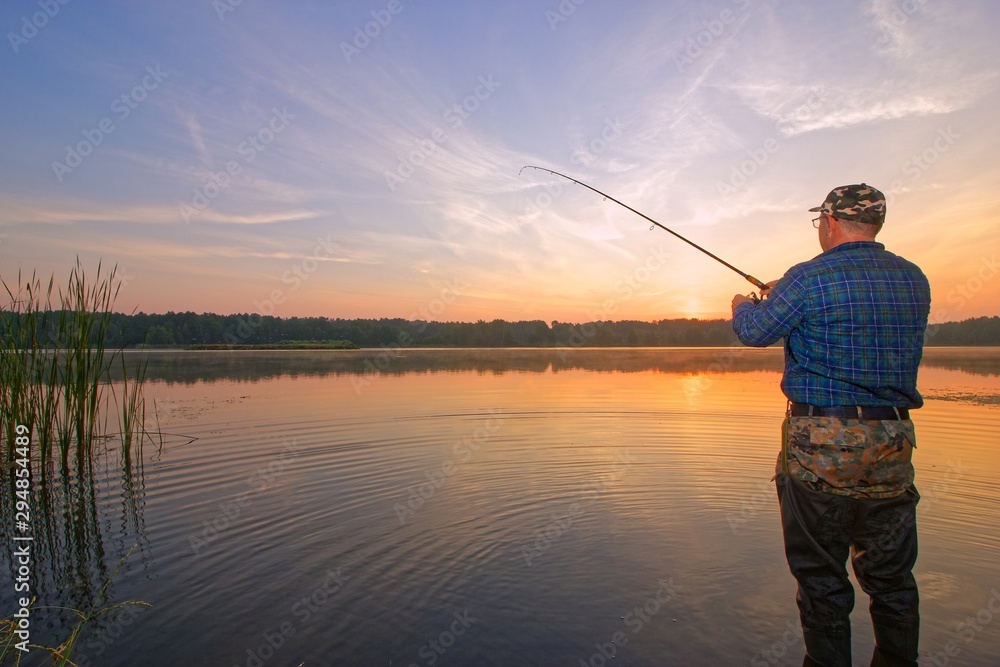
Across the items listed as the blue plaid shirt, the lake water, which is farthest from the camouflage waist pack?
the lake water

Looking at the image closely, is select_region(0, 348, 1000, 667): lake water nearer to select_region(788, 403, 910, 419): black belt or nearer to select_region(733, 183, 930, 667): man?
select_region(733, 183, 930, 667): man

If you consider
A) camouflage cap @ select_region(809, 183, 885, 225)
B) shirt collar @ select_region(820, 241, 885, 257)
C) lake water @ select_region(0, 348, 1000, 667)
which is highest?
camouflage cap @ select_region(809, 183, 885, 225)

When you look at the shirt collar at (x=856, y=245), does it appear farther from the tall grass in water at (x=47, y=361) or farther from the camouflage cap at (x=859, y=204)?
the tall grass in water at (x=47, y=361)

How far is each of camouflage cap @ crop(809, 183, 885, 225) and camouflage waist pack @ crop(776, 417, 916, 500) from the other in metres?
1.16

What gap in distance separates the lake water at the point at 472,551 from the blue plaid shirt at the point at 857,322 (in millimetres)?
1843

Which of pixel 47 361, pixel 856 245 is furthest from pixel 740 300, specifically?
pixel 47 361

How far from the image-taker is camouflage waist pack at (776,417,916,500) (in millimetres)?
3273

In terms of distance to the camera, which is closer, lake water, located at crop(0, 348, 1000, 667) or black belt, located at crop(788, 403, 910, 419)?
black belt, located at crop(788, 403, 910, 419)

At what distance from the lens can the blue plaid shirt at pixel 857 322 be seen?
3332 millimetres

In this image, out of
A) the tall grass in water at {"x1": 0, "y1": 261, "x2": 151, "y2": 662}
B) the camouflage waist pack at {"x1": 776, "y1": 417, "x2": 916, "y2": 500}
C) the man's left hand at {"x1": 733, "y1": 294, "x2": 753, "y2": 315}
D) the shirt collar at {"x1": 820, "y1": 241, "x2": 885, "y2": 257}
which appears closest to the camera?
the camouflage waist pack at {"x1": 776, "y1": 417, "x2": 916, "y2": 500}

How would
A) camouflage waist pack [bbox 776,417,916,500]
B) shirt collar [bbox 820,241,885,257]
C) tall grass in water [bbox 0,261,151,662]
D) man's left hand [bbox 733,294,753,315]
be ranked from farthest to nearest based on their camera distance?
tall grass in water [bbox 0,261,151,662]
man's left hand [bbox 733,294,753,315]
shirt collar [bbox 820,241,885,257]
camouflage waist pack [bbox 776,417,916,500]

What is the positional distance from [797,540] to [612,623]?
5.11ft

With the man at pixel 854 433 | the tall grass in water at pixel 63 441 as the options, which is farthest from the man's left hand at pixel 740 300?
the tall grass in water at pixel 63 441

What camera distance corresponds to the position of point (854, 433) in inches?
130
